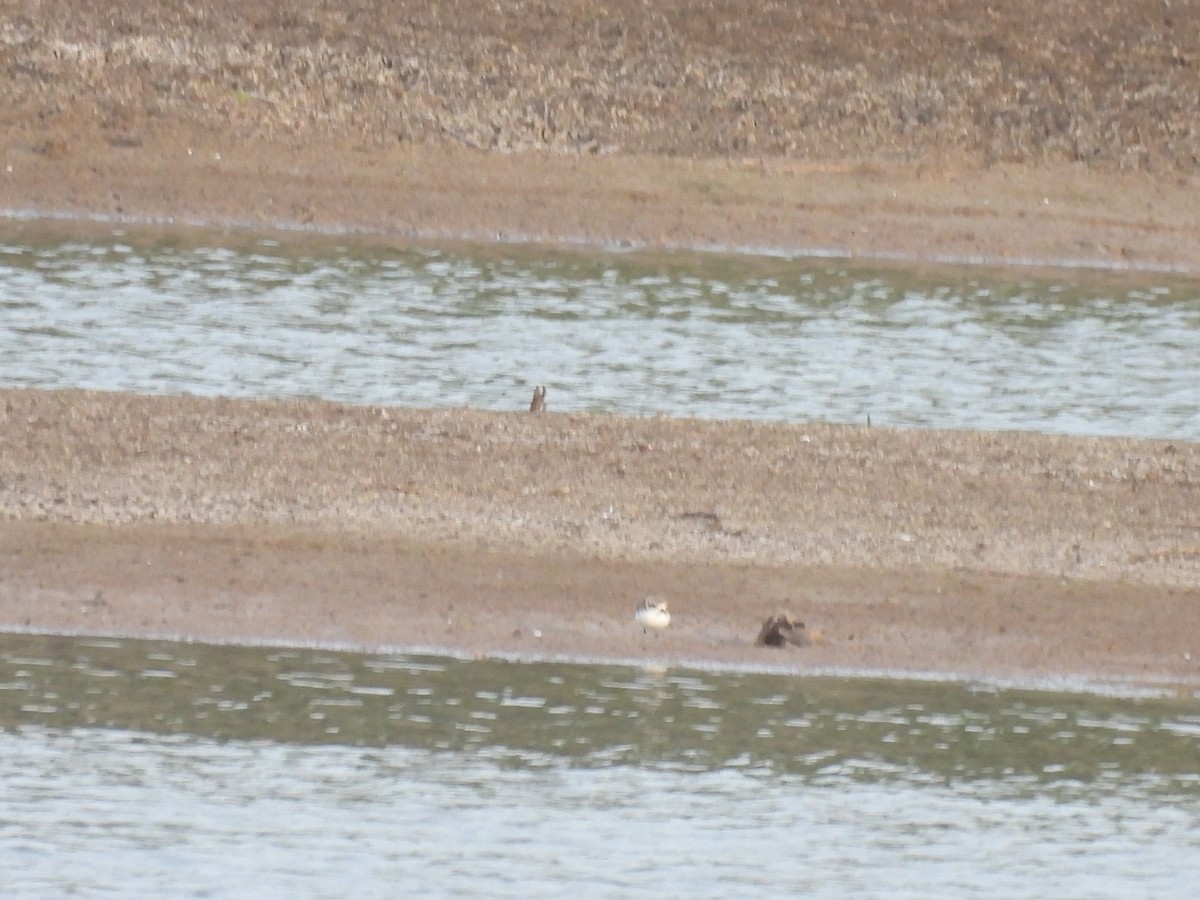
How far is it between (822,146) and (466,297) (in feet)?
22.0

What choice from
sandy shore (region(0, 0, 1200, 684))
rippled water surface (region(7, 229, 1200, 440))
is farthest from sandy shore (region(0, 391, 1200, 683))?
rippled water surface (region(7, 229, 1200, 440))

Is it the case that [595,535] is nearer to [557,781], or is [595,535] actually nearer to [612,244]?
[557,781]

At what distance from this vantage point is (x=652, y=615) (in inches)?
387

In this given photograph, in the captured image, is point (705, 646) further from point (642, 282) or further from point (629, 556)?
point (642, 282)

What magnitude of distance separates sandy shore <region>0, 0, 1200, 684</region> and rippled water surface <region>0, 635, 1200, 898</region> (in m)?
0.45

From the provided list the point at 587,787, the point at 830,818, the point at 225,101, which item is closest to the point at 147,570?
the point at 587,787

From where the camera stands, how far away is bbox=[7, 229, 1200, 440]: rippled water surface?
46.4 feet

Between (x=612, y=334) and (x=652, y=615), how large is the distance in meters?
6.87

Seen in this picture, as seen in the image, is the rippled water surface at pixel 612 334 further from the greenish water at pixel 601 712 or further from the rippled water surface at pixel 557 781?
the rippled water surface at pixel 557 781

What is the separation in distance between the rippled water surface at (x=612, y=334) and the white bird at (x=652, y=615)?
384 cm

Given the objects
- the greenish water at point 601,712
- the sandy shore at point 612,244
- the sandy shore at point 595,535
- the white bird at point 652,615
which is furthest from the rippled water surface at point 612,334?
the greenish water at point 601,712

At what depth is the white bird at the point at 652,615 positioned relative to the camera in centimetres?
982

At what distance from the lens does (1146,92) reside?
81.9 ft

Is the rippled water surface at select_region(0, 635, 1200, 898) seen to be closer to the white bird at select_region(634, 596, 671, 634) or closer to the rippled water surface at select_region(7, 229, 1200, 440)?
the white bird at select_region(634, 596, 671, 634)
